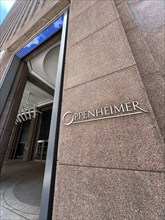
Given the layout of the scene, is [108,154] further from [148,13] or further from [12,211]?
[148,13]

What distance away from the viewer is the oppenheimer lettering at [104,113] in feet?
4.96

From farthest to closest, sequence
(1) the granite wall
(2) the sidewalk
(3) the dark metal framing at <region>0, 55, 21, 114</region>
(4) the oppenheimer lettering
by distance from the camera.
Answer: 1. (3) the dark metal framing at <region>0, 55, 21, 114</region>
2. (2) the sidewalk
3. (4) the oppenheimer lettering
4. (1) the granite wall

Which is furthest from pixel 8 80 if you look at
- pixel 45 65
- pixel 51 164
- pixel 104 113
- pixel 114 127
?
pixel 114 127

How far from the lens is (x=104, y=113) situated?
169 centimetres

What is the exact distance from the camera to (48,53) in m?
6.36

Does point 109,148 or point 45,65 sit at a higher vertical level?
point 45,65

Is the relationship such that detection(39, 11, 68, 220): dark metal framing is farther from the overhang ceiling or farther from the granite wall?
the overhang ceiling

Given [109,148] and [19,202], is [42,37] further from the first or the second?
[19,202]

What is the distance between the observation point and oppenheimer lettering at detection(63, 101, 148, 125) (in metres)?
1.51

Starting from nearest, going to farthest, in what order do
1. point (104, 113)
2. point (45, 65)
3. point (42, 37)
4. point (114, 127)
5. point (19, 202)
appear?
point (114, 127), point (104, 113), point (19, 202), point (42, 37), point (45, 65)

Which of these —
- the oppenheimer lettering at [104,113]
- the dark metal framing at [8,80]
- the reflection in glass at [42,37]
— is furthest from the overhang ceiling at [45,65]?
the oppenheimer lettering at [104,113]

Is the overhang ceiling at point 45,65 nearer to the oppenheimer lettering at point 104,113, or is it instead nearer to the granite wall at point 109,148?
the granite wall at point 109,148

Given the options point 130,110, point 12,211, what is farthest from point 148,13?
point 12,211

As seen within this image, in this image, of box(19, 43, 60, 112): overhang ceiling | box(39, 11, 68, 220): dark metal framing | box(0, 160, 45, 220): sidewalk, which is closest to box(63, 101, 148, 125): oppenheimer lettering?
box(39, 11, 68, 220): dark metal framing
